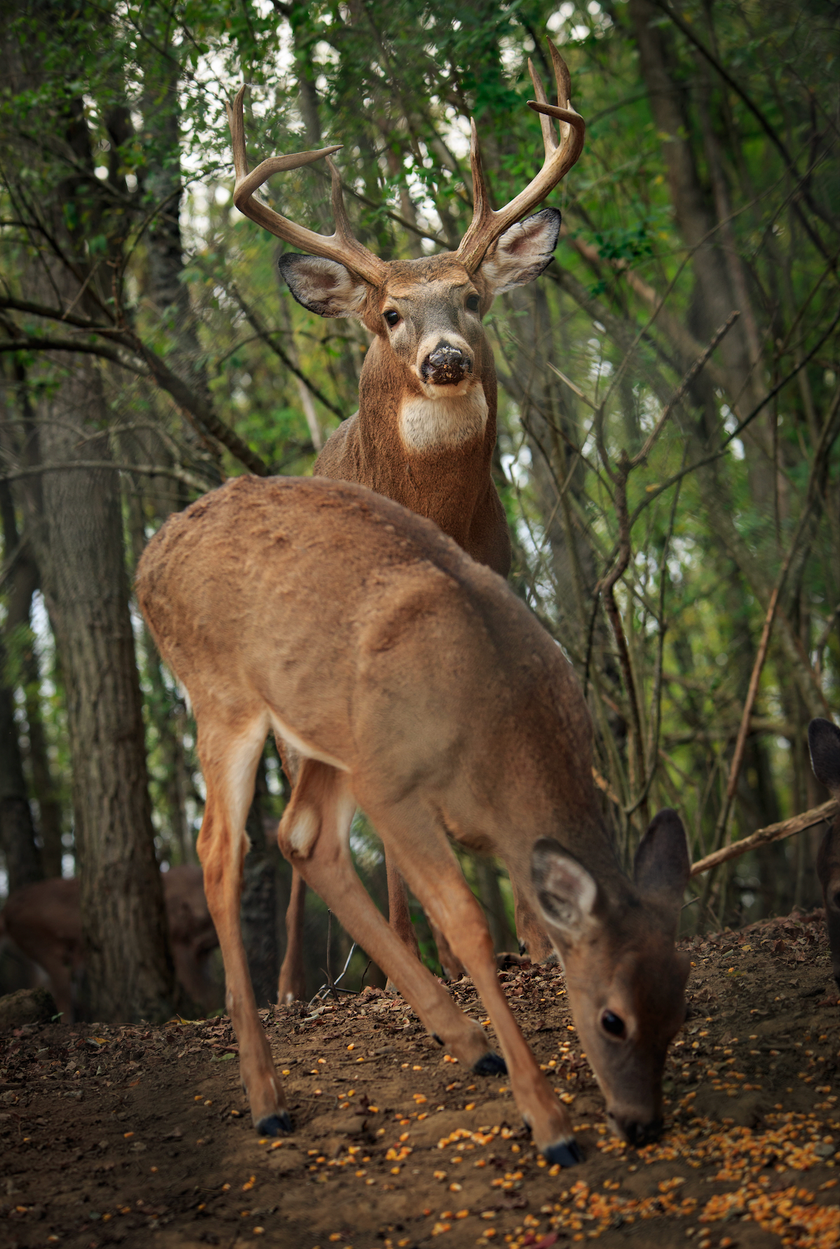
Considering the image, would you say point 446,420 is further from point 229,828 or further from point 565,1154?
point 565,1154

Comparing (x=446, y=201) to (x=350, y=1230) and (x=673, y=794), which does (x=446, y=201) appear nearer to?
(x=673, y=794)

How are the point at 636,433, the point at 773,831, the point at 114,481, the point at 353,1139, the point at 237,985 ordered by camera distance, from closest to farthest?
the point at 353,1139, the point at 237,985, the point at 773,831, the point at 636,433, the point at 114,481

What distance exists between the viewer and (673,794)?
10.6 meters

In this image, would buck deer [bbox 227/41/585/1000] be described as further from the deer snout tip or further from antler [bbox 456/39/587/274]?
the deer snout tip

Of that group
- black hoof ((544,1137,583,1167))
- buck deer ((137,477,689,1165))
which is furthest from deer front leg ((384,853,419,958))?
black hoof ((544,1137,583,1167))

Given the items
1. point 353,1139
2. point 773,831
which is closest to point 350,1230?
point 353,1139

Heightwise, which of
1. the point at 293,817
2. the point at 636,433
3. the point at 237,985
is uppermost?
the point at 636,433

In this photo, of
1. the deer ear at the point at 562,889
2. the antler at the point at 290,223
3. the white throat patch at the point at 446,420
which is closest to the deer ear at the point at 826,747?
the deer ear at the point at 562,889

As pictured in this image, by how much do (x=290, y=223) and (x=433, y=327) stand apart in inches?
Answer: 54.8

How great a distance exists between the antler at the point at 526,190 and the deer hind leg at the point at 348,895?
10.7ft

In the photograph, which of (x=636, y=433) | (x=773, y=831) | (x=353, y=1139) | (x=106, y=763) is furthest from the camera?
(x=106, y=763)

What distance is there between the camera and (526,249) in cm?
707

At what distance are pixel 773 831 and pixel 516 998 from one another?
181 centimetres

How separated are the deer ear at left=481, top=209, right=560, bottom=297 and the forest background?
3.49 ft
